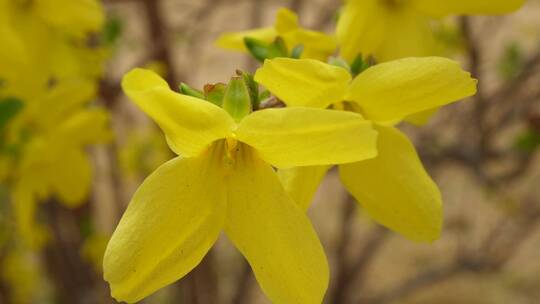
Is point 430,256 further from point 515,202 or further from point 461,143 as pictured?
point 461,143

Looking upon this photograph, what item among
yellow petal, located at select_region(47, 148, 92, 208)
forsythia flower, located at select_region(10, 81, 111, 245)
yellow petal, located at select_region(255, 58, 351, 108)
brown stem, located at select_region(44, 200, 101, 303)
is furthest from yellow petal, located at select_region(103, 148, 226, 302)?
brown stem, located at select_region(44, 200, 101, 303)

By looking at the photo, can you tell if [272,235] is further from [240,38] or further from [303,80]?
[240,38]

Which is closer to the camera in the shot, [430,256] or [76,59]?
[76,59]

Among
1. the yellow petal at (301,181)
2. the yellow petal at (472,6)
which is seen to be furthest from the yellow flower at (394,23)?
the yellow petal at (301,181)

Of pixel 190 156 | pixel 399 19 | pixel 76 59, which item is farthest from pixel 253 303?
pixel 190 156

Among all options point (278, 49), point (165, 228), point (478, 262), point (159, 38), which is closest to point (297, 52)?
point (278, 49)

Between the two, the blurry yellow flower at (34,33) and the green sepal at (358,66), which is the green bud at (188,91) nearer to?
the green sepal at (358,66)
